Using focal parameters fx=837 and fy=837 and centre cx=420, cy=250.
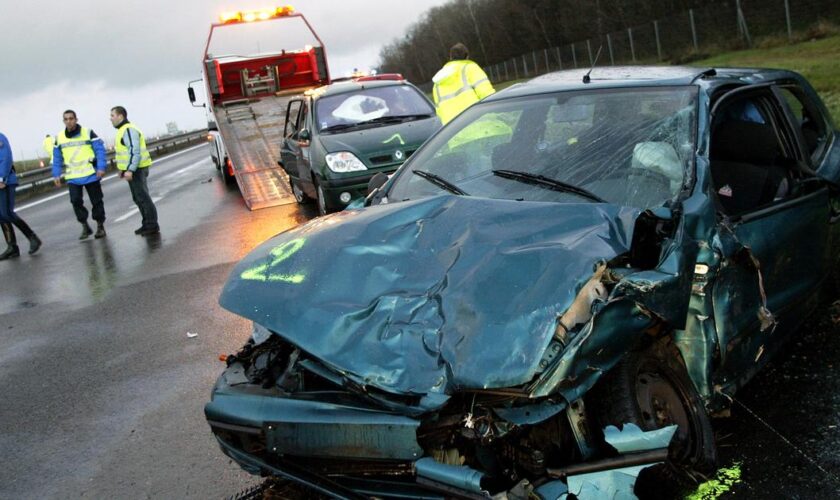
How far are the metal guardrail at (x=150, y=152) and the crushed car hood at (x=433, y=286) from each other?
19137 mm

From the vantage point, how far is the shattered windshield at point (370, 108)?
1105cm

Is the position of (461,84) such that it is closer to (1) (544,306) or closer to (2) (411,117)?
(2) (411,117)

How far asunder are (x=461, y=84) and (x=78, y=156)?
6155 mm

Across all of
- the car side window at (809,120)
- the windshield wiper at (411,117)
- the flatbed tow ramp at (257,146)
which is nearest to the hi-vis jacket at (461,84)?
the windshield wiper at (411,117)

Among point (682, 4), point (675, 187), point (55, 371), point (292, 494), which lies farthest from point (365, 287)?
point (682, 4)

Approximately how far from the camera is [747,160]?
Result: 4371mm

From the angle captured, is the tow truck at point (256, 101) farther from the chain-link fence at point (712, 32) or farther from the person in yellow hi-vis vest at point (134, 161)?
the chain-link fence at point (712, 32)

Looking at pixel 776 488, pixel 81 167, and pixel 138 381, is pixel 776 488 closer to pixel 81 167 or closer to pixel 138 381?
pixel 138 381

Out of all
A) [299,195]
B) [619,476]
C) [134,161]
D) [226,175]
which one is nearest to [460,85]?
[299,195]

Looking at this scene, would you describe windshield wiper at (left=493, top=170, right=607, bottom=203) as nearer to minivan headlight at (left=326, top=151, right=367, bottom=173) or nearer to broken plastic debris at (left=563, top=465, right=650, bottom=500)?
broken plastic debris at (left=563, top=465, right=650, bottom=500)

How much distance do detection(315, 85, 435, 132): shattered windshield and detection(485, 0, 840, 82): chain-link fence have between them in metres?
19.7

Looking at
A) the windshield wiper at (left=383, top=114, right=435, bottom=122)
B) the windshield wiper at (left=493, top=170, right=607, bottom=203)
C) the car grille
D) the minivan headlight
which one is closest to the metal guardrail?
the windshield wiper at (left=383, top=114, right=435, bottom=122)

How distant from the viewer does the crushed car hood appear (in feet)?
8.96

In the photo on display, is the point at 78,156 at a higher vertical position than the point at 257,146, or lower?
higher
